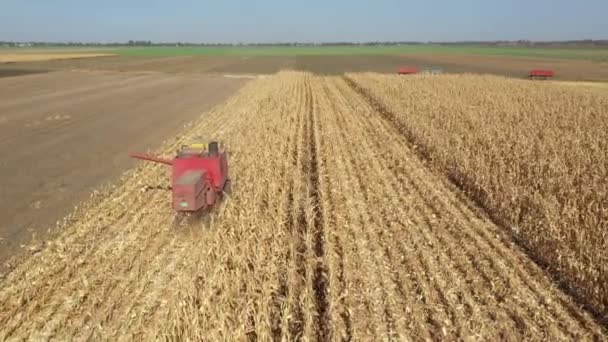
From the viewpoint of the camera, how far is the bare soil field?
9578mm

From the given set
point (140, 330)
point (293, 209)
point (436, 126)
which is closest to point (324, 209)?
point (293, 209)

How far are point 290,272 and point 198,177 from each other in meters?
2.15

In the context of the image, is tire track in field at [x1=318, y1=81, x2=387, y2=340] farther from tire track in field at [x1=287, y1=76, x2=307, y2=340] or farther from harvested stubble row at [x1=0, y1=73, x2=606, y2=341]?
tire track in field at [x1=287, y1=76, x2=307, y2=340]

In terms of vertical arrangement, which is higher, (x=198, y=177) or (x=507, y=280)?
(x=198, y=177)

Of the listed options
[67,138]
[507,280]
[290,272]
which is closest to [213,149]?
[290,272]

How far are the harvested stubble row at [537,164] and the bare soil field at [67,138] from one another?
8.77 m

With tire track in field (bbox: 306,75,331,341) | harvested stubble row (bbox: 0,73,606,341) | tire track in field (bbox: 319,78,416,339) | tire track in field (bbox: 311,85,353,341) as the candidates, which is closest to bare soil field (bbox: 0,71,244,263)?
harvested stubble row (bbox: 0,73,606,341)

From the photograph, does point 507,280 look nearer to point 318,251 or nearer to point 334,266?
point 334,266

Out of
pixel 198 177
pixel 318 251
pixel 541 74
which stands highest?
pixel 541 74

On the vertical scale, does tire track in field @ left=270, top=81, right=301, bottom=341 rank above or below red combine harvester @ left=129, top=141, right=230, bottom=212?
below

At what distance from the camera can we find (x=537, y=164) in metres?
10.9

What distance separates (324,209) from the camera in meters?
8.92

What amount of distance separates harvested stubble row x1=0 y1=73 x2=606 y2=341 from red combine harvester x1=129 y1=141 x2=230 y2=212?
467mm

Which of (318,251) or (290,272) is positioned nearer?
(290,272)
